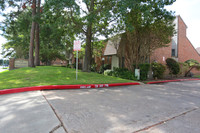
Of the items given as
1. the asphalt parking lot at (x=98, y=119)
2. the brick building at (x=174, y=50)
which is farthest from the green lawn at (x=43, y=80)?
the brick building at (x=174, y=50)

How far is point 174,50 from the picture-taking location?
1938 cm

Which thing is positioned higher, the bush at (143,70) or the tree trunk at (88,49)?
the tree trunk at (88,49)

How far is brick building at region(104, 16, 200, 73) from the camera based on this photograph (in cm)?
1579

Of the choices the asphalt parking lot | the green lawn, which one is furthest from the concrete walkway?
the green lawn

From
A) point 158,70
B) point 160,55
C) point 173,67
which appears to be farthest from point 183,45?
point 158,70

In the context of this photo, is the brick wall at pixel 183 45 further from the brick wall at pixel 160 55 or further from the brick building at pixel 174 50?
the brick wall at pixel 160 55

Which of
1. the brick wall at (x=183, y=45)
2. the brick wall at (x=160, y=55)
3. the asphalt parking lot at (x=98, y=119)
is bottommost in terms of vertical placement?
the asphalt parking lot at (x=98, y=119)

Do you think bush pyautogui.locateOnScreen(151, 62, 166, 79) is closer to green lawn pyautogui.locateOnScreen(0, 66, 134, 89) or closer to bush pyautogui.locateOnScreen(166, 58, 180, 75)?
bush pyautogui.locateOnScreen(166, 58, 180, 75)

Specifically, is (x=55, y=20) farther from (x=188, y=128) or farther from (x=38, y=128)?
(x=188, y=128)

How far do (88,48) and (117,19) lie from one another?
4.31m

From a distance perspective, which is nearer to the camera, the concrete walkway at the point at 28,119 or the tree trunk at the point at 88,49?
the concrete walkway at the point at 28,119

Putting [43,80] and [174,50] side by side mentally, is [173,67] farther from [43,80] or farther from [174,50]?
[43,80]

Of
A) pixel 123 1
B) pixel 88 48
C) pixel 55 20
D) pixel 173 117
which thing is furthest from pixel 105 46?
pixel 173 117

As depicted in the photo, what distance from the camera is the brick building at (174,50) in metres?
15.8
